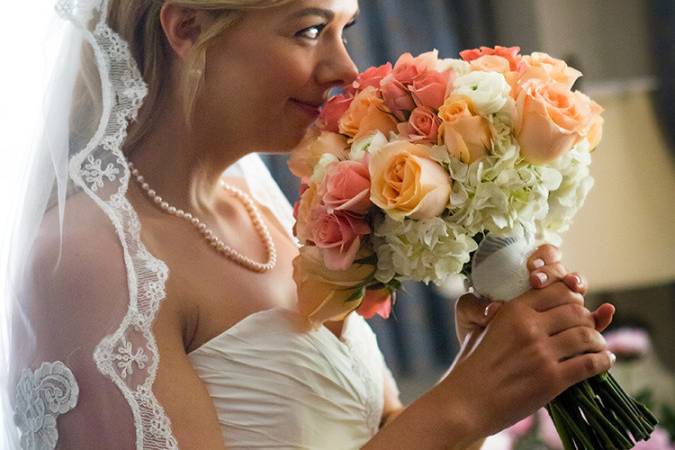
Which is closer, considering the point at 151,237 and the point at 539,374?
the point at 539,374

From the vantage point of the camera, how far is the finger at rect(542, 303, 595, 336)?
1.27m

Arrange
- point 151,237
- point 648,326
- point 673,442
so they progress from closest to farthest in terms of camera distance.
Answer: point 151,237 → point 673,442 → point 648,326

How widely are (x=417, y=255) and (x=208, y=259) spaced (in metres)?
0.35

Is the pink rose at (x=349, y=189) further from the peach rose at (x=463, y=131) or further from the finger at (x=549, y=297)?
the finger at (x=549, y=297)

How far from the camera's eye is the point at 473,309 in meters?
1.37

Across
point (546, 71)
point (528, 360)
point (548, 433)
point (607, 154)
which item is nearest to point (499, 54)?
point (546, 71)

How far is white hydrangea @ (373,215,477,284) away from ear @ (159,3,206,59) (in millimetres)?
376

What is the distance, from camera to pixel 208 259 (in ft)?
4.77

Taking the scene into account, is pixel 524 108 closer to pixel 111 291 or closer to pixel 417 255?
pixel 417 255

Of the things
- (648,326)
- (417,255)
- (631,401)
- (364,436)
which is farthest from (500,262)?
(648,326)

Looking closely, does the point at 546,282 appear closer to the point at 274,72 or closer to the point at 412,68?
the point at 412,68

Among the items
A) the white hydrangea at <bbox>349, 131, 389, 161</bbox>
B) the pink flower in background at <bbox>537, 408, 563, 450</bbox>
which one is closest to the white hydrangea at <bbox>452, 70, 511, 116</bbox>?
the white hydrangea at <bbox>349, 131, 389, 161</bbox>

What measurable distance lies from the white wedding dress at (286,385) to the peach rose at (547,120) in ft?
1.47

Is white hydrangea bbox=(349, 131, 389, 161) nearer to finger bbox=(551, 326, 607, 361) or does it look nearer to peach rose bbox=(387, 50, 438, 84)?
peach rose bbox=(387, 50, 438, 84)
